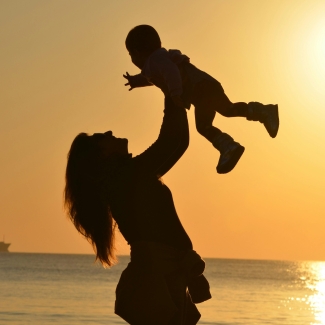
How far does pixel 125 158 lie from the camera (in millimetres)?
4699

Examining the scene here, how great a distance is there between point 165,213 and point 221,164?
42cm

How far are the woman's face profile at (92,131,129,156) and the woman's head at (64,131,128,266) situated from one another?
0.03m

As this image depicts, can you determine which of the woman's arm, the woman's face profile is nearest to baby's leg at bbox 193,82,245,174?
the woman's arm

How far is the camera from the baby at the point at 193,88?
4727mm

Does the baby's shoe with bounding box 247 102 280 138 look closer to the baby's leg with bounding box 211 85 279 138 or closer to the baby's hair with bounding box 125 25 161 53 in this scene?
the baby's leg with bounding box 211 85 279 138

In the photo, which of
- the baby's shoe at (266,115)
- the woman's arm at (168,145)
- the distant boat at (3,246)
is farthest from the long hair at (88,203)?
the distant boat at (3,246)

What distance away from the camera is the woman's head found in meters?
4.80

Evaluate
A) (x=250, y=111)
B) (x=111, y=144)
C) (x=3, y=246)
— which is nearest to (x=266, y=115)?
(x=250, y=111)

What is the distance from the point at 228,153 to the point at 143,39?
73cm

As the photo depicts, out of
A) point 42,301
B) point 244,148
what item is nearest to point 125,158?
point 244,148

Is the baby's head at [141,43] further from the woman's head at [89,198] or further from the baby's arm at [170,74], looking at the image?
the woman's head at [89,198]

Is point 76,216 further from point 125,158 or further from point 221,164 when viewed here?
point 221,164

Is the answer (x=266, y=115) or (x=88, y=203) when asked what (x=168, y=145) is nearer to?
(x=88, y=203)

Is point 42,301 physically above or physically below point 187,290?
below
